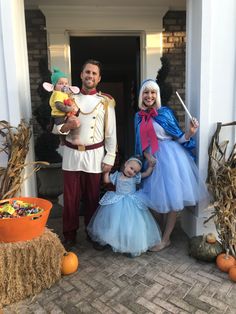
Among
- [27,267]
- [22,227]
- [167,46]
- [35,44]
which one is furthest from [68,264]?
[167,46]

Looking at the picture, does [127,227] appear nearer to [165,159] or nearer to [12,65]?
[165,159]

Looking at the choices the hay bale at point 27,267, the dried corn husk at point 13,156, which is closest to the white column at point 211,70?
the hay bale at point 27,267

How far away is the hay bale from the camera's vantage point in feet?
7.14

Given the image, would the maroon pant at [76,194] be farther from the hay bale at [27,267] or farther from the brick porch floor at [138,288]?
the hay bale at [27,267]

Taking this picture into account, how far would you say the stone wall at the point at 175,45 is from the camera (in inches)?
188

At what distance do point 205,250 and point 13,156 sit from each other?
6.01 feet

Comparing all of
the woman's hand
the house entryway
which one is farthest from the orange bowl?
the house entryway

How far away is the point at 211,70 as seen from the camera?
2824mm

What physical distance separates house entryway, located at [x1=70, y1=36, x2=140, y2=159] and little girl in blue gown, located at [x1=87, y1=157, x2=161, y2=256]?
113 inches

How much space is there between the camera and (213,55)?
2809 millimetres

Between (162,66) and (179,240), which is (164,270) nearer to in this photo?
(179,240)

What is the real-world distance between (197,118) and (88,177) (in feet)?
3.86

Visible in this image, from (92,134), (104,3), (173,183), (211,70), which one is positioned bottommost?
(173,183)

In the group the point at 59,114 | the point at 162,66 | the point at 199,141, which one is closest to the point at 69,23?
the point at 162,66
